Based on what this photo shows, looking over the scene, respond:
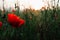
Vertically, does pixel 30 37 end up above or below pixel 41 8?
below

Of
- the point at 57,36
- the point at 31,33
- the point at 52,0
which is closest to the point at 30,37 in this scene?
the point at 31,33

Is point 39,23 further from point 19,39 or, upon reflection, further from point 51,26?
point 19,39

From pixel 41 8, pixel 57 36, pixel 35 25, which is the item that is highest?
pixel 41 8

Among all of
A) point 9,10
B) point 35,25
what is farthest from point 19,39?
point 9,10

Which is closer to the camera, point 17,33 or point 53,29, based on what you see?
point 17,33

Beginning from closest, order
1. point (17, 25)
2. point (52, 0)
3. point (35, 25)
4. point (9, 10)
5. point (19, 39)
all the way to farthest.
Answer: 1. point (17, 25)
2. point (19, 39)
3. point (35, 25)
4. point (52, 0)
5. point (9, 10)

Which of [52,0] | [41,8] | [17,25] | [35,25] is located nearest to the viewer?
[17,25]

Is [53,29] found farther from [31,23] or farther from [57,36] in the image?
[31,23]

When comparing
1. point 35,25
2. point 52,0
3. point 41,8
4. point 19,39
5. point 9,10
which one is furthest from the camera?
point 9,10

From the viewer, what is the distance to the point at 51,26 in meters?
1.59

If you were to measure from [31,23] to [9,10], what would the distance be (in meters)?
0.84

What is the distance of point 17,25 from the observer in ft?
3.20

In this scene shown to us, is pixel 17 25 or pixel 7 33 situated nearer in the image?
pixel 17 25

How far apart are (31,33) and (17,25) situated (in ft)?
1.39
